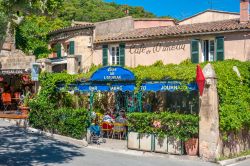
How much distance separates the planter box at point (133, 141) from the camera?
16562mm

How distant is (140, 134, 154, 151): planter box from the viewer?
1623 centimetres

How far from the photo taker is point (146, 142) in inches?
644

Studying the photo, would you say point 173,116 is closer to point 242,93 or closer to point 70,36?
point 242,93

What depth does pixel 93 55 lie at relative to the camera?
30344 millimetres

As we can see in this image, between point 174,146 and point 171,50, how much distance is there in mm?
10875

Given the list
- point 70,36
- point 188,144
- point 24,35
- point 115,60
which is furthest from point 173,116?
point 24,35

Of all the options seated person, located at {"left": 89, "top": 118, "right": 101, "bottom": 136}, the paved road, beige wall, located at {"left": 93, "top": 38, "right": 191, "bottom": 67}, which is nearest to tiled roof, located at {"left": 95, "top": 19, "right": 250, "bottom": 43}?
beige wall, located at {"left": 93, "top": 38, "right": 191, "bottom": 67}

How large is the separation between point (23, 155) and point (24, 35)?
1123 inches

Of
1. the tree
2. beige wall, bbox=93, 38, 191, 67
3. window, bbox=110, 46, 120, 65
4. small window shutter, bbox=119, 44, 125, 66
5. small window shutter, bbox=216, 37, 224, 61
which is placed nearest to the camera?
the tree

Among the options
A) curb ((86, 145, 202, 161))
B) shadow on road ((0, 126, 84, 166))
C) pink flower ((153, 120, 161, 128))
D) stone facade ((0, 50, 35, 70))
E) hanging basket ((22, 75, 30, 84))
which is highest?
stone facade ((0, 50, 35, 70))

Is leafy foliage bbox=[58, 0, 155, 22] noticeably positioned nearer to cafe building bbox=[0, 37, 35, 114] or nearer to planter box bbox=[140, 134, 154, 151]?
cafe building bbox=[0, 37, 35, 114]

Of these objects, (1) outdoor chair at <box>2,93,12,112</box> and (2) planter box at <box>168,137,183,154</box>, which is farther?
(1) outdoor chair at <box>2,93,12,112</box>

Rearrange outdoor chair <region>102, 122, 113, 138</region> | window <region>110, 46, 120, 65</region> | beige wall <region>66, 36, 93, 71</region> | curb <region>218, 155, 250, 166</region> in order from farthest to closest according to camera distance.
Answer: beige wall <region>66, 36, 93, 71</region>, window <region>110, 46, 120, 65</region>, outdoor chair <region>102, 122, 113, 138</region>, curb <region>218, 155, 250, 166</region>

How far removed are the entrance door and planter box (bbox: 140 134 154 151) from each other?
30.2ft
